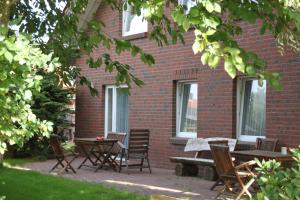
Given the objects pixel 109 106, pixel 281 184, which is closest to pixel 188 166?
pixel 109 106

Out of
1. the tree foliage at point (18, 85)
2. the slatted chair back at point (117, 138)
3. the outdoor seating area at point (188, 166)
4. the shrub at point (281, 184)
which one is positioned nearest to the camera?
the shrub at point (281, 184)

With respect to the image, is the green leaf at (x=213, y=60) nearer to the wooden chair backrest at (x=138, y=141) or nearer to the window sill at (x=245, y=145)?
the window sill at (x=245, y=145)

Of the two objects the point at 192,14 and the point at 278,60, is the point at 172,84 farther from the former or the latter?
the point at 192,14

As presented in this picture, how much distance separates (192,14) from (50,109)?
1396 centimetres

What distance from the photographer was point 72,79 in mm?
7039

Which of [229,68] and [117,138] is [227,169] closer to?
[229,68]

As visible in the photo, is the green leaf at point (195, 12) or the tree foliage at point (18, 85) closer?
the tree foliage at point (18, 85)

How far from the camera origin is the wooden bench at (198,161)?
11594 millimetres

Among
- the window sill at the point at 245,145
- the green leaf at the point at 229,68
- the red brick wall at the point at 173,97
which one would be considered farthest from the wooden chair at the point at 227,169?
the green leaf at the point at 229,68

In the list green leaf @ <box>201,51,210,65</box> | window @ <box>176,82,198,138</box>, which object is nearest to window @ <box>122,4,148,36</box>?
window @ <box>176,82,198,138</box>

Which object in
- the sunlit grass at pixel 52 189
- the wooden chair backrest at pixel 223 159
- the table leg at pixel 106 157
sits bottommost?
the sunlit grass at pixel 52 189

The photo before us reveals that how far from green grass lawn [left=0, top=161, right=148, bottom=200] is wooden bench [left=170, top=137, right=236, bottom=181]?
250 cm

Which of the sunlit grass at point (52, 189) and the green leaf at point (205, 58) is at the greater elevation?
the green leaf at point (205, 58)

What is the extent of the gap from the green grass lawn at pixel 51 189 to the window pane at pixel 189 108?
380 centimetres
